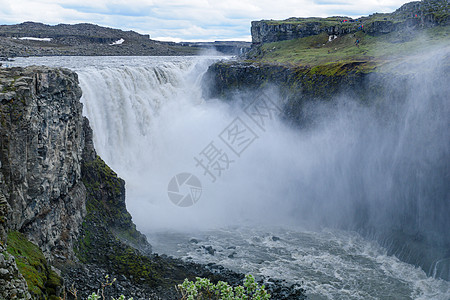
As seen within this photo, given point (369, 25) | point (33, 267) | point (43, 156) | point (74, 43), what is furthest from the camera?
point (74, 43)

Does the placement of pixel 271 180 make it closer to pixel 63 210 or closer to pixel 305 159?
pixel 305 159

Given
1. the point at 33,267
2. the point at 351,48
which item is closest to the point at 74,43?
the point at 351,48

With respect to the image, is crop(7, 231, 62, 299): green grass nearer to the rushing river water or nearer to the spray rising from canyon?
the rushing river water

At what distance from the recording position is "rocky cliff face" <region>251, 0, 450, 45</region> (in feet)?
260

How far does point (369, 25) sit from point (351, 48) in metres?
10.8

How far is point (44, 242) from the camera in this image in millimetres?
21812

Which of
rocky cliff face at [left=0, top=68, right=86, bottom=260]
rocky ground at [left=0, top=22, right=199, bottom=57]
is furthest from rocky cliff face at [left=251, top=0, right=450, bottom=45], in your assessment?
rocky cliff face at [left=0, top=68, right=86, bottom=260]

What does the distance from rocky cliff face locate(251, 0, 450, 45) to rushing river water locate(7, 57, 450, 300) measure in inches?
1640

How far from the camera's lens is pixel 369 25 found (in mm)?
87375

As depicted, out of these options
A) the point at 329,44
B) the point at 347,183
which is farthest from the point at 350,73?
the point at 329,44

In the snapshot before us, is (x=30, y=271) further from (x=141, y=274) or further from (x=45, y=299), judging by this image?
(x=141, y=274)

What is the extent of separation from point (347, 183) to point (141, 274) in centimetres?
2607

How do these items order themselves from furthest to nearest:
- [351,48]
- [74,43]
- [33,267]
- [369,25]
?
[74,43], [369,25], [351,48], [33,267]

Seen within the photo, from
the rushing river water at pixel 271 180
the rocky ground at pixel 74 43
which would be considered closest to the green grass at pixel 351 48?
the rushing river water at pixel 271 180
